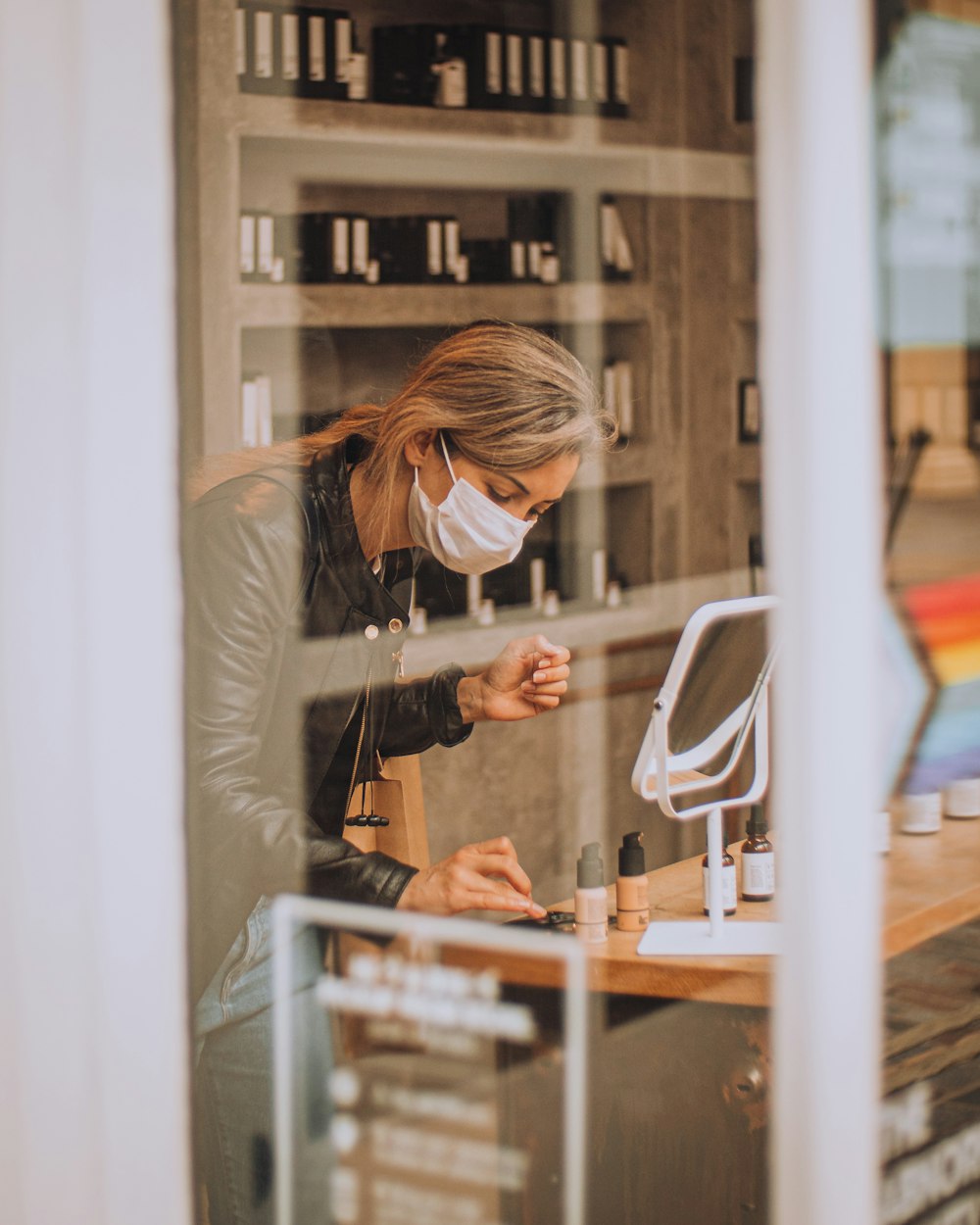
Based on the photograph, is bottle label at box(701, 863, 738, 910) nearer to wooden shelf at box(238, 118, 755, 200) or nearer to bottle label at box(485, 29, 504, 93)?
wooden shelf at box(238, 118, 755, 200)

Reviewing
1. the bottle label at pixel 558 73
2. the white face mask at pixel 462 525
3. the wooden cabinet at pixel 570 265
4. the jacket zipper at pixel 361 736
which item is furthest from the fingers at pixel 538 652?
the bottle label at pixel 558 73

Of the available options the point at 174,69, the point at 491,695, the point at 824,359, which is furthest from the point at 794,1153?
the point at 491,695

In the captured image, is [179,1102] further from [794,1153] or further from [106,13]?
[106,13]

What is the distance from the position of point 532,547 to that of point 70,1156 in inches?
113

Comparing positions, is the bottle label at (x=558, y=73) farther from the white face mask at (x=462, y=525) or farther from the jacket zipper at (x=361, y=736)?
the jacket zipper at (x=361, y=736)

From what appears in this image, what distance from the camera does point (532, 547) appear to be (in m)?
3.98

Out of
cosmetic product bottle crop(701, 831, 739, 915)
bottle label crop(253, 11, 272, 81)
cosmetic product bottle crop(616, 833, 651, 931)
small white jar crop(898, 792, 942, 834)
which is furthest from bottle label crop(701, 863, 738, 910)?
bottle label crop(253, 11, 272, 81)

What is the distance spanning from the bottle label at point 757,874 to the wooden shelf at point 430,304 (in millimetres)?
1911

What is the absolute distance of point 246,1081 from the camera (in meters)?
1.88

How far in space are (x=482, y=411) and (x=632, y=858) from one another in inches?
29.7

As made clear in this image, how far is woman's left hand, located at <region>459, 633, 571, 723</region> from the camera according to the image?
2355 mm

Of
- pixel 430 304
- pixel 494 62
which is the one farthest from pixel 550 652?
pixel 494 62

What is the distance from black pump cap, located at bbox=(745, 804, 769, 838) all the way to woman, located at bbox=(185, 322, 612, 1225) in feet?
1.39

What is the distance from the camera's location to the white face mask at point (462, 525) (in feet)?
7.17
